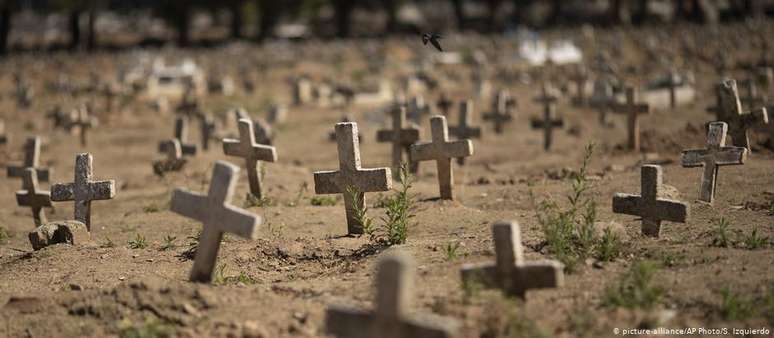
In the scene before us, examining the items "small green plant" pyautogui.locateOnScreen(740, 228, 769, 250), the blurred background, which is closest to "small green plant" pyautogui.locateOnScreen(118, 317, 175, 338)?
"small green plant" pyautogui.locateOnScreen(740, 228, 769, 250)

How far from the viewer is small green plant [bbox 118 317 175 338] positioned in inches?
250

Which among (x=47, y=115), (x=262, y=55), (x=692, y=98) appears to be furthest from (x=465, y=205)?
(x=262, y=55)

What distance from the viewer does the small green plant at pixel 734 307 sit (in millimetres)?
6387

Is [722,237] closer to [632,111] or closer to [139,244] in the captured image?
[139,244]

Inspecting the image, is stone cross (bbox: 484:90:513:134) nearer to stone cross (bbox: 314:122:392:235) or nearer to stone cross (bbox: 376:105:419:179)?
stone cross (bbox: 376:105:419:179)

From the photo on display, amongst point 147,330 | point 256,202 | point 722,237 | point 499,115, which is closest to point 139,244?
point 256,202

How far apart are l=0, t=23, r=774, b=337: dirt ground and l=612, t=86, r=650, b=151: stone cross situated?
21 centimetres

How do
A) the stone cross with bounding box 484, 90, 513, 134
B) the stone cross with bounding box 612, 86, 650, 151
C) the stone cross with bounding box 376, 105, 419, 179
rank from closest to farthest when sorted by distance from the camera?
the stone cross with bounding box 376, 105, 419, 179 < the stone cross with bounding box 612, 86, 650, 151 < the stone cross with bounding box 484, 90, 513, 134

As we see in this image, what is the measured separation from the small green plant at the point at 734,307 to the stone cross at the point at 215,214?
3.21 meters

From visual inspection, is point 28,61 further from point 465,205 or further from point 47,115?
point 465,205

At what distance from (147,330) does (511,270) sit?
2.38 metres

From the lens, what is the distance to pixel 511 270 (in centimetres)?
634

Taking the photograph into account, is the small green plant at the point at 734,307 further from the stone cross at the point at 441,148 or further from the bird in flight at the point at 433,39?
the stone cross at the point at 441,148

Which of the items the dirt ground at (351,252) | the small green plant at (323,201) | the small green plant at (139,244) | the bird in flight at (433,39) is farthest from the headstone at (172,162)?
the bird in flight at (433,39)
